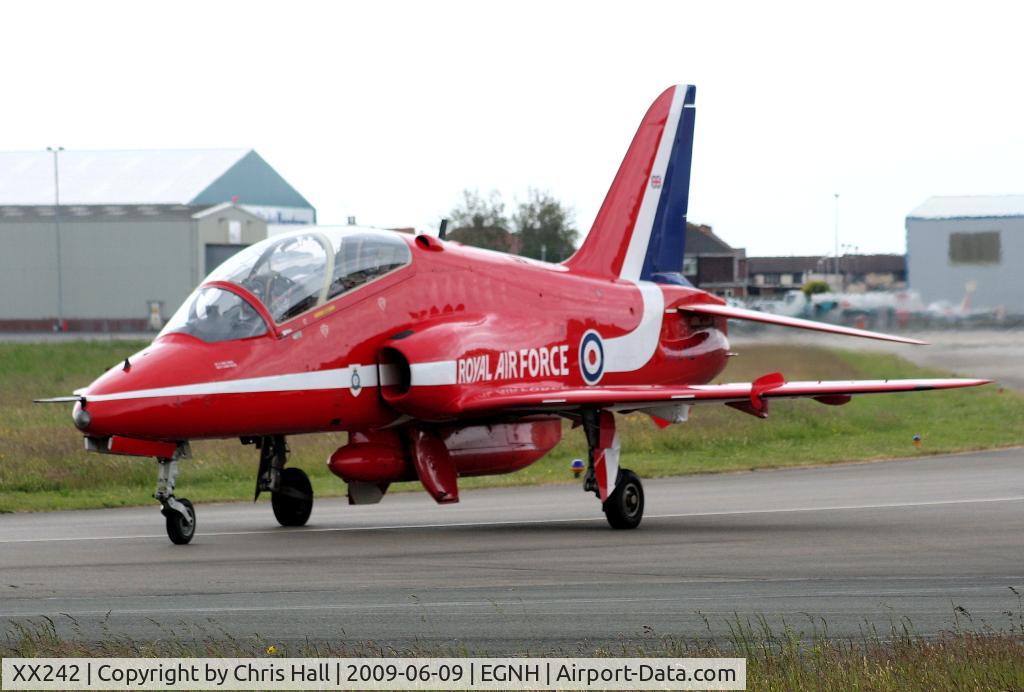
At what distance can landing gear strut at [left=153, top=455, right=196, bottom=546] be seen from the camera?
47.2 feet

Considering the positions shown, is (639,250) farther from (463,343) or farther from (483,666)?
(483,666)

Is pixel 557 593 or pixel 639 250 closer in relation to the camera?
pixel 557 593

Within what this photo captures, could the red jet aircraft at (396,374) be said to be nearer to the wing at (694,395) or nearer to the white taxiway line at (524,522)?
the wing at (694,395)

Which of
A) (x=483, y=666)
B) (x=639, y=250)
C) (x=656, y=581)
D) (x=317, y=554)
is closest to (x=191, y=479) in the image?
(x=639, y=250)

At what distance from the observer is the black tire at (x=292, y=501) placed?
55.3ft

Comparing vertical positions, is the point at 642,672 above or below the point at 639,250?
below

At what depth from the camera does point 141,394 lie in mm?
13688

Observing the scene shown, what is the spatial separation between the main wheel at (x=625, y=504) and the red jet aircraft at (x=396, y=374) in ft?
0.05

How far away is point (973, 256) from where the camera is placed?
32.7 metres

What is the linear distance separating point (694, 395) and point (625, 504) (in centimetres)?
134

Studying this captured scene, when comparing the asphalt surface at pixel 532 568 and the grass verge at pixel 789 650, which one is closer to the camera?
the grass verge at pixel 789 650

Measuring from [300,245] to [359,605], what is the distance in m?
5.42

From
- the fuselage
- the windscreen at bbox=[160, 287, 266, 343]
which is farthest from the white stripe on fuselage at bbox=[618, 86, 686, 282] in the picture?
the windscreen at bbox=[160, 287, 266, 343]

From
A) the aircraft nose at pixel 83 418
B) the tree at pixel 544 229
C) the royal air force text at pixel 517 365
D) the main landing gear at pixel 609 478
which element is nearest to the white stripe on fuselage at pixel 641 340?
the royal air force text at pixel 517 365
